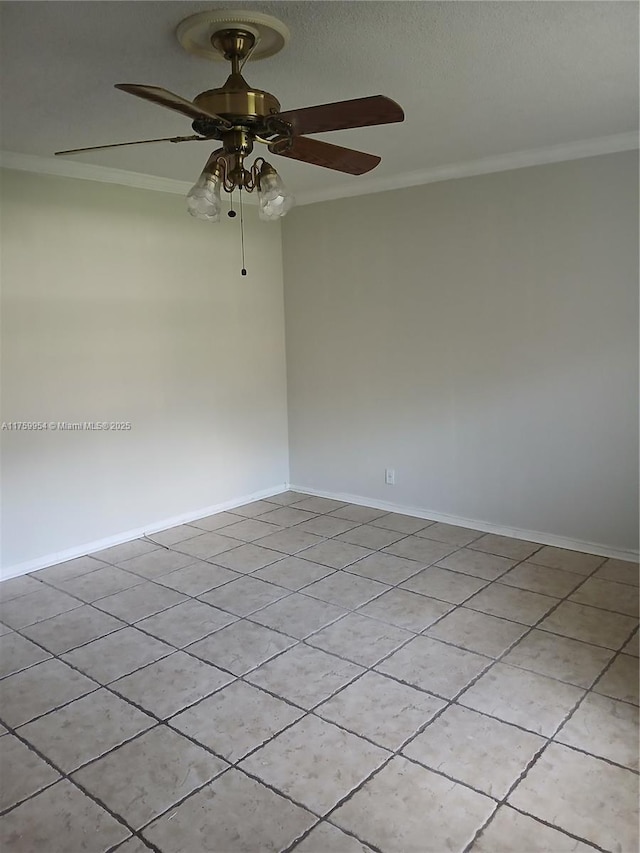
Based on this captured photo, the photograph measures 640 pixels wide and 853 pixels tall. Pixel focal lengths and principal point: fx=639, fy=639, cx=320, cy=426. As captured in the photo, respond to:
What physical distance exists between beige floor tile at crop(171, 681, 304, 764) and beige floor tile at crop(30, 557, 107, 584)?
159cm

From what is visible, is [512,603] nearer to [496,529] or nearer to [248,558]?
[496,529]

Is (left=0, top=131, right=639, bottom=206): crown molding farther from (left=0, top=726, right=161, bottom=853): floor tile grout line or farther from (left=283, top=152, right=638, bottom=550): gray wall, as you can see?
(left=0, top=726, right=161, bottom=853): floor tile grout line

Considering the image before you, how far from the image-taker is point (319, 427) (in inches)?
201

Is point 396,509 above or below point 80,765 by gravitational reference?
above

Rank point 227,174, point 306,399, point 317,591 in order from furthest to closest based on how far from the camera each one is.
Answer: point 306,399, point 317,591, point 227,174

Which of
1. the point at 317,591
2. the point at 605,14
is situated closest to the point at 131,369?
the point at 317,591

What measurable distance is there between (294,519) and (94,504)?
139 cm

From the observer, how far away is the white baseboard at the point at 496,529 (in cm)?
377

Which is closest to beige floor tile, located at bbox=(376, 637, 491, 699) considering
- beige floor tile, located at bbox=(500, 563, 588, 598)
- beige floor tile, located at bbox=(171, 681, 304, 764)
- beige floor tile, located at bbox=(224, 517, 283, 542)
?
beige floor tile, located at bbox=(171, 681, 304, 764)

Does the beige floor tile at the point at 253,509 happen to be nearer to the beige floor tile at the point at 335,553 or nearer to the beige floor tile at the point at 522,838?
the beige floor tile at the point at 335,553

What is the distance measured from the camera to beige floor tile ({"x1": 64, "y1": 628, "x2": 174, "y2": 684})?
2656 mm

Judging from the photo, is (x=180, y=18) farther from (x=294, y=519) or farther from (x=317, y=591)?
(x=294, y=519)

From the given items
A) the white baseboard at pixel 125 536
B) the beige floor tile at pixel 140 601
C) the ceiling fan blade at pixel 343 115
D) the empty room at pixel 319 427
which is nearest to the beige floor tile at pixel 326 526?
the empty room at pixel 319 427

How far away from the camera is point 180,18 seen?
2000mm
